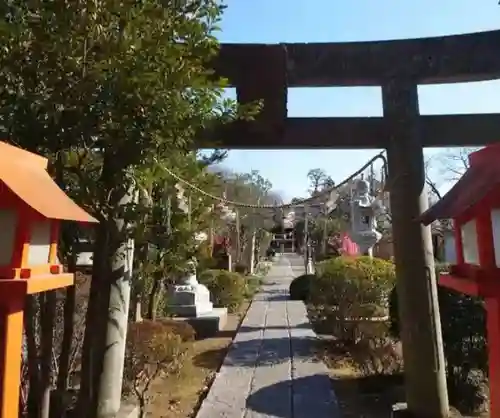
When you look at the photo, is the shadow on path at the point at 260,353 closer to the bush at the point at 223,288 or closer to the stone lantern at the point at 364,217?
the stone lantern at the point at 364,217

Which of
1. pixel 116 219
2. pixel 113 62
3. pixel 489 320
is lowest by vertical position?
pixel 489 320

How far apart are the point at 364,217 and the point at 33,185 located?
12.3 meters

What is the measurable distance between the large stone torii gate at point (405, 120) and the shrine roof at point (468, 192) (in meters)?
2.37

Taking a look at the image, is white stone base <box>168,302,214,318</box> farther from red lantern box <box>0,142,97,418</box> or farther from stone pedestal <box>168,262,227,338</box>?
red lantern box <box>0,142,97,418</box>

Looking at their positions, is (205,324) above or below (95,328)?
below

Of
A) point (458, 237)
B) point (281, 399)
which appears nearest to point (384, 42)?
point (458, 237)

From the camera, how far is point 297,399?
5309 mm

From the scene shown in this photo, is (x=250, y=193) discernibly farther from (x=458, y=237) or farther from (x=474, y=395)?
(x=458, y=237)

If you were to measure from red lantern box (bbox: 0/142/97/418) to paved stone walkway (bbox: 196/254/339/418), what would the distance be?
303 centimetres

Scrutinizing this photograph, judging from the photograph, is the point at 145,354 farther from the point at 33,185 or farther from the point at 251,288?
the point at 251,288

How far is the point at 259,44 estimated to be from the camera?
4750 millimetres

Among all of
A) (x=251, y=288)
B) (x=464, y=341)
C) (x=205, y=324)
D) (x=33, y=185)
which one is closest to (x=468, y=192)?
(x=33, y=185)

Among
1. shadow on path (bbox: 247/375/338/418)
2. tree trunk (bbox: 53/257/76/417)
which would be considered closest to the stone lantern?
shadow on path (bbox: 247/375/338/418)

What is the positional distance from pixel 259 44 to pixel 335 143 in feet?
3.78
